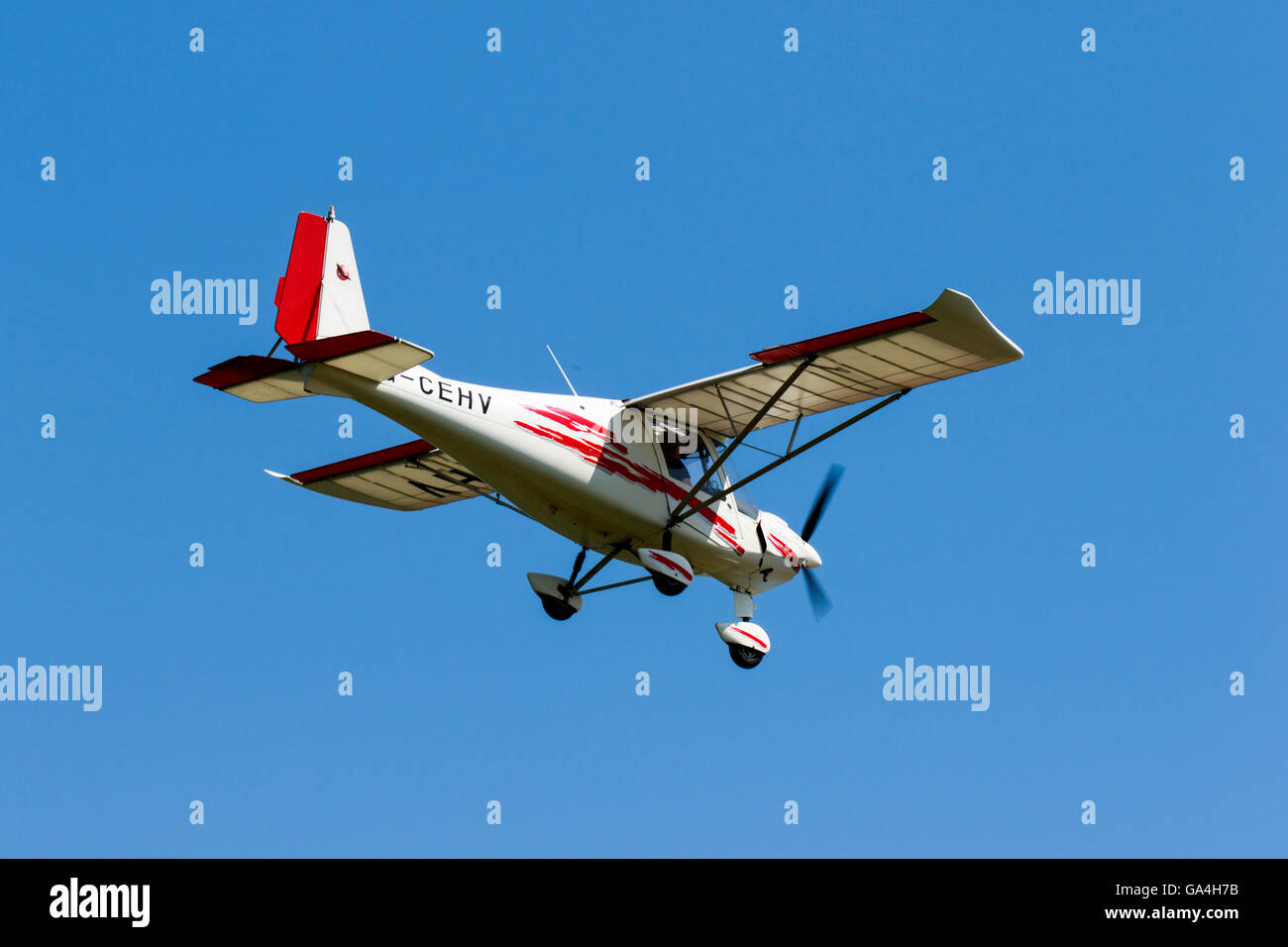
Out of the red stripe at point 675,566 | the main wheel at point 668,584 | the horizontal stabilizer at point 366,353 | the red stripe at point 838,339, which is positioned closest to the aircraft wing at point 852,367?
the red stripe at point 838,339

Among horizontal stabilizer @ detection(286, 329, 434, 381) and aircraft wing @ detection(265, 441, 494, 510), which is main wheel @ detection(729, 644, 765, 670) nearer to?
aircraft wing @ detection(265, 441, 494, 510)

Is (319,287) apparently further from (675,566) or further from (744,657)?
(744,657)

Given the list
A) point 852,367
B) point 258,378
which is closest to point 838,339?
point 852,367

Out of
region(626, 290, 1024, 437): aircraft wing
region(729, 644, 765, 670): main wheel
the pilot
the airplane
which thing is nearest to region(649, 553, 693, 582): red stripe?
the airplane

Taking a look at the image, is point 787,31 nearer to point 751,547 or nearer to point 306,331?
point 751,547

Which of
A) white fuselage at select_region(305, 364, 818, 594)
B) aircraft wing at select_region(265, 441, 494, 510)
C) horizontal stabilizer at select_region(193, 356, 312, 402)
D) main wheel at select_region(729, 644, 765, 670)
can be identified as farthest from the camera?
aircraft wing at select_region(265, 441, 494, 510)

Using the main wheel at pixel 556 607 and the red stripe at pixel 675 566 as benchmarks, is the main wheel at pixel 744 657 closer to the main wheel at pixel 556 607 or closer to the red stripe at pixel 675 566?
the red stripe at pixel 675 566

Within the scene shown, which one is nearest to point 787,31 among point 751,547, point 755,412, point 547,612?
point 755,412
